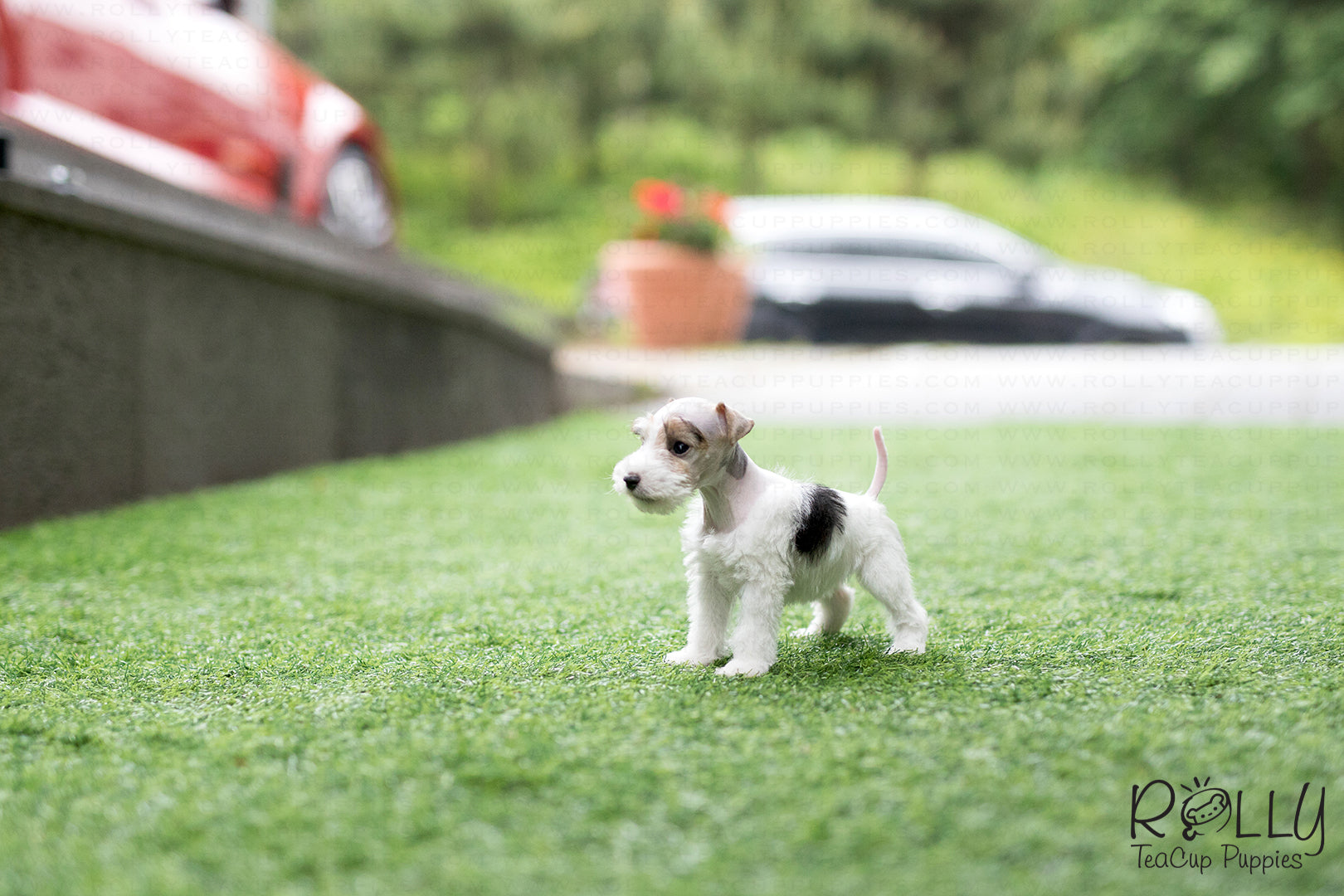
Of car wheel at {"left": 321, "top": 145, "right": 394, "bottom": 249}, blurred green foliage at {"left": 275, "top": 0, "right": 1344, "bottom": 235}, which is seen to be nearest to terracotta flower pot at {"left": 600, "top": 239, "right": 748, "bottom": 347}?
car wheel at {"left": 321, "top": 145, "right": 394, "bottom": 249}

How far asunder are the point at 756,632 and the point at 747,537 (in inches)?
5.9

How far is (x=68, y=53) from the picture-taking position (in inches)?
146

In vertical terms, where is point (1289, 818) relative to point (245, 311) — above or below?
below

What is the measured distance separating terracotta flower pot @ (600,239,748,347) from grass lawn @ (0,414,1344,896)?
256 inches

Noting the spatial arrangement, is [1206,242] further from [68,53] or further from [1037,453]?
[68,53]

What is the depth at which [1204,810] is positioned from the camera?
4.00 feet

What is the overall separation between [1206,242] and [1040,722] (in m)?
17.5

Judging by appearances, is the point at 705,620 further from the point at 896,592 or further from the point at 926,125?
the point at 926,125

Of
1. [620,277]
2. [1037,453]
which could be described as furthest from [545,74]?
[1037,453]

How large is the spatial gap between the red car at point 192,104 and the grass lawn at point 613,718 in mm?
1618

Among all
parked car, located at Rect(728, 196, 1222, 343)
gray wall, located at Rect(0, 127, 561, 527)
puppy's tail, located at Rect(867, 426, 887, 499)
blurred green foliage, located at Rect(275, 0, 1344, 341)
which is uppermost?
blurred green foliage, located at Rect(275, 0, 1344, 341)

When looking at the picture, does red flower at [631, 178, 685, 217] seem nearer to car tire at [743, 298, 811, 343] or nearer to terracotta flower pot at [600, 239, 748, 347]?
terracotta flower pot at [600, 239, 748, 347]

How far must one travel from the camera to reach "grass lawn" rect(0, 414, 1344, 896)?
44.4 inches

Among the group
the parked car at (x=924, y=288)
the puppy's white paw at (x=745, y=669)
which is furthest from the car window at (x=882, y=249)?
the puppy's white paw at (x=745, y=669)
